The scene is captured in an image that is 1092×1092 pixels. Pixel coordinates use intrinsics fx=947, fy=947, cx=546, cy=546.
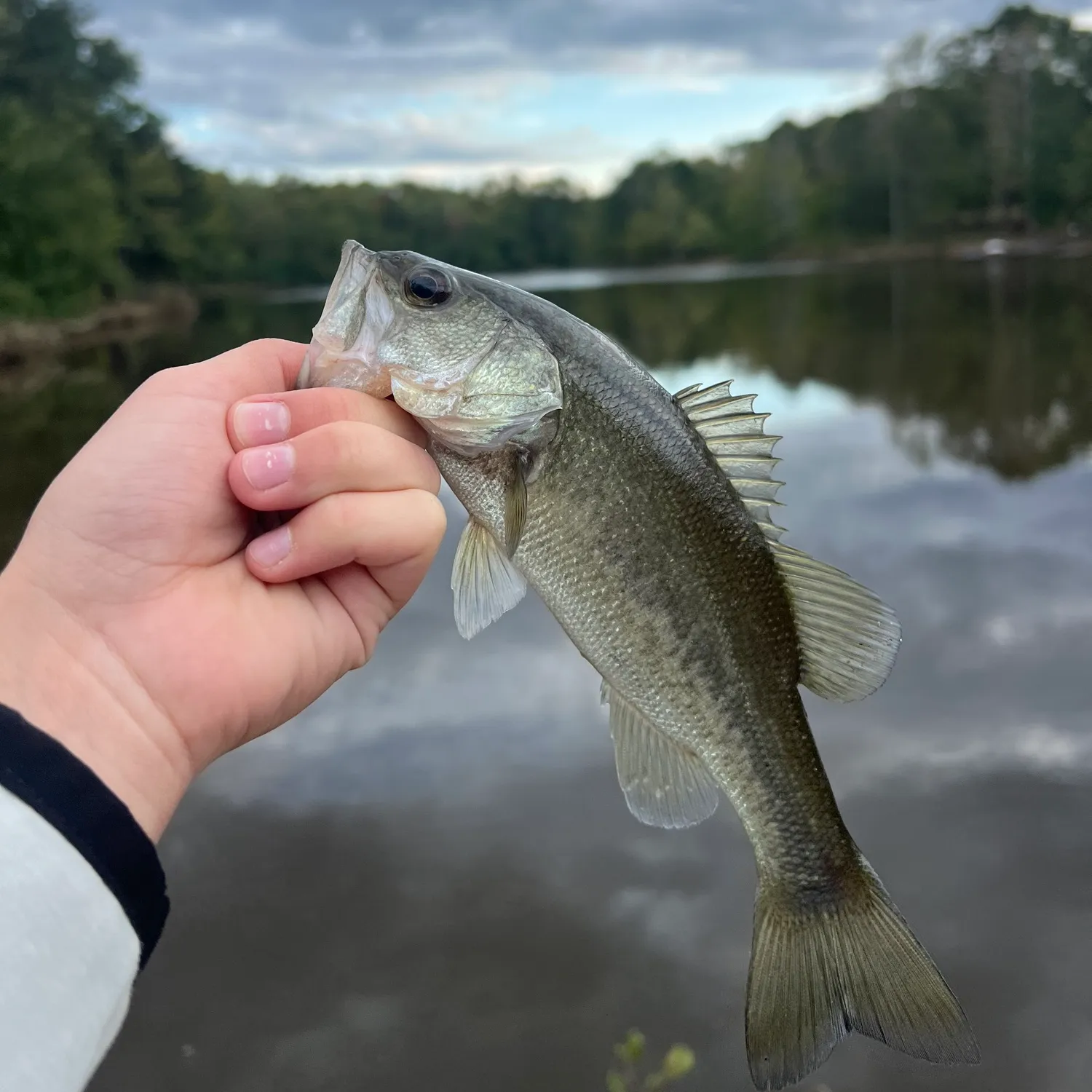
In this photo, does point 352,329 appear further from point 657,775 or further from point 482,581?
point 657,775

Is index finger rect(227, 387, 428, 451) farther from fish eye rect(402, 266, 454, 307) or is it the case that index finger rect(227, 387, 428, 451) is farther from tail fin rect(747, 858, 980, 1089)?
tail fin rect(747, 858, 980, 1089)

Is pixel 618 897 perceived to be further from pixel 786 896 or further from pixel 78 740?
pixel 78 740

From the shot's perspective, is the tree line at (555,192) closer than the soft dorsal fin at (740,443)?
No

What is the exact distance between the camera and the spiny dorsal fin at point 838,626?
1.94m

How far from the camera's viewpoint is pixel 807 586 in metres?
1.97

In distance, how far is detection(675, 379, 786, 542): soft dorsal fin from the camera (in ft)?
6.42

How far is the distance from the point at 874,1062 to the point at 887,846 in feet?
3.86

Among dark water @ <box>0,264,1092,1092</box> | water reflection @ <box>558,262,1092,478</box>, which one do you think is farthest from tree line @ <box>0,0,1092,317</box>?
dark water @ <box>0,264,1092,1092</box>

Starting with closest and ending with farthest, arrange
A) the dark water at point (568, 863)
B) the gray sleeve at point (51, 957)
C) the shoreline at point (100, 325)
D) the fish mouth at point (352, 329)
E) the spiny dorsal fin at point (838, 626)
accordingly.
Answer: the gray sleeve at point (51, 957)
the fish mouth at point (352, 329)
the spiny dorsal fin at point (838, 626)
the dark water at point (568, 863)
the shoreline at point (100, 325)

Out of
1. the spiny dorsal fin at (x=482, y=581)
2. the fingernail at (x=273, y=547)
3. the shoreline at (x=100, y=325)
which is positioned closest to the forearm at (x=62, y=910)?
the fingernail at (x=273, y=547)

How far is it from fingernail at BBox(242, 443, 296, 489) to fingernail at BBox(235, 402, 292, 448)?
1.4 inches

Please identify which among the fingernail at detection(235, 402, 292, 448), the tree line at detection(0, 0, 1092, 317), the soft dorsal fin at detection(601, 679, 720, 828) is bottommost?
the soft dorsal fin at detection(601, 679, 720, 828)

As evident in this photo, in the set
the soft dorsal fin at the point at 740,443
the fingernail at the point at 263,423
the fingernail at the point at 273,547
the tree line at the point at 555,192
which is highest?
the tree line at the point at 555,192

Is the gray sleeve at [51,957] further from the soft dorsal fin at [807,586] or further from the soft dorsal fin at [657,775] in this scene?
the soft dorsal fin at [807,586]
